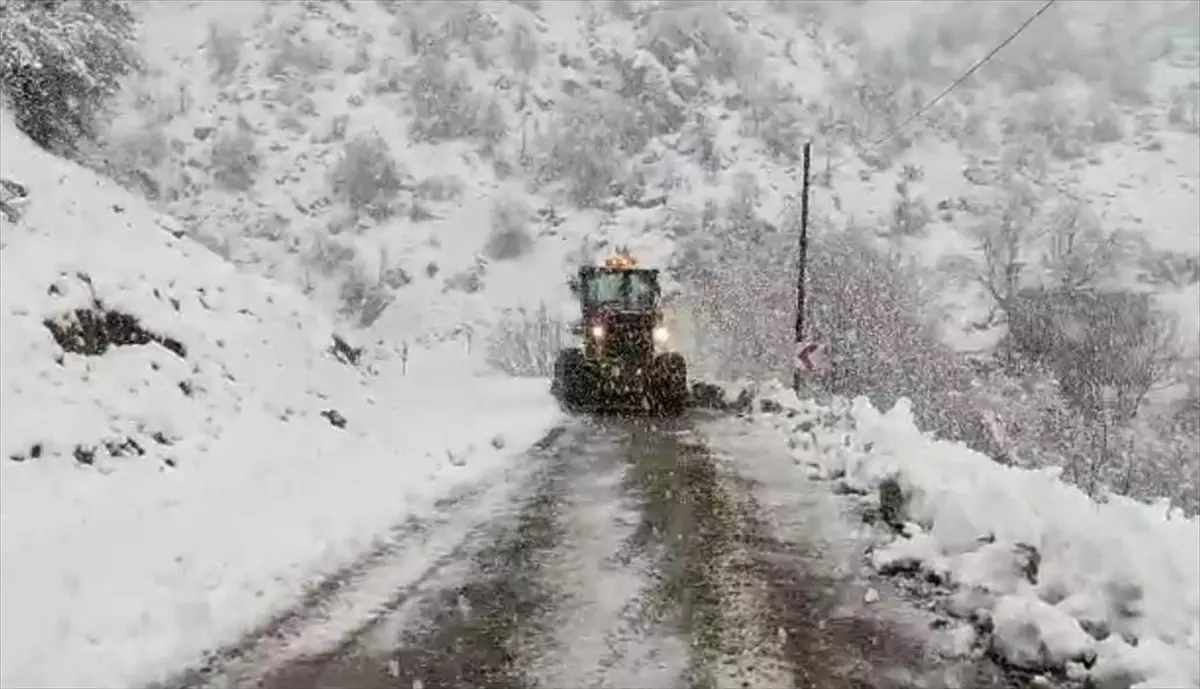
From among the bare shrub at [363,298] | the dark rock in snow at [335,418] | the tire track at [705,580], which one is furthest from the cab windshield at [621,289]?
the bare shrub at [363,298]

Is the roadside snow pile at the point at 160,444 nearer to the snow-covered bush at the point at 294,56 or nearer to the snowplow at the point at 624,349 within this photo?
the snowplow at the point at 624,349

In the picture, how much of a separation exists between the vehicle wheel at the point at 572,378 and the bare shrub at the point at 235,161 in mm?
56834

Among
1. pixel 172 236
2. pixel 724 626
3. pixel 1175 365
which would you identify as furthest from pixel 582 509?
pixel 1175 365

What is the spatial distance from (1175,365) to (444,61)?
6169 cm

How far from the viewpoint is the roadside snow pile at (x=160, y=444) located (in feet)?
21.8

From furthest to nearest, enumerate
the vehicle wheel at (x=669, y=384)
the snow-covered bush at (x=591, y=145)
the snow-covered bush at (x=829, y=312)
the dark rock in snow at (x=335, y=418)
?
the snow-covered bush at (x=591, y=145)
the snow-covered bush at (x=829, y=312)
the vehicle wheel at (x=669, y=384)
the dark rock in snow at (x=335, y=418)

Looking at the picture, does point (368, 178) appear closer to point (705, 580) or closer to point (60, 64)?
point (60, 64)

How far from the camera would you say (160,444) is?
11766mm

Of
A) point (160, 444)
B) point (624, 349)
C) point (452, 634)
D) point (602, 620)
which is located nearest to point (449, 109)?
point (624, 349)

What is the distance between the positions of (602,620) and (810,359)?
630 inches

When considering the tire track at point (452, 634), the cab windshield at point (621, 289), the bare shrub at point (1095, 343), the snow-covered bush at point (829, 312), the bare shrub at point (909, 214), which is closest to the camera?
the tire track at point (452, 634)

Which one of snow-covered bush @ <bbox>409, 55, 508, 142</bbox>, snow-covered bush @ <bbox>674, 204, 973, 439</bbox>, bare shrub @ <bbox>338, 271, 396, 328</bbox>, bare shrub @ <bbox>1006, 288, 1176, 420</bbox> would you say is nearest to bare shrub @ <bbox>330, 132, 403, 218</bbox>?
snow-covered bush @ <bbox>409, 55, 508, 142</bbox>

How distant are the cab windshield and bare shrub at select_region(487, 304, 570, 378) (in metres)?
30.0

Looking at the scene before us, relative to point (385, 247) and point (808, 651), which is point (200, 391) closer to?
point (808, 651)
